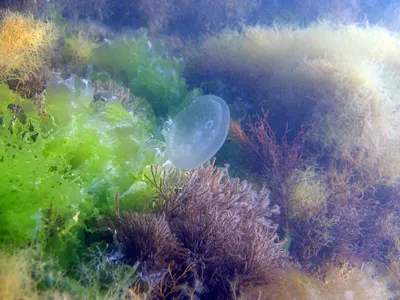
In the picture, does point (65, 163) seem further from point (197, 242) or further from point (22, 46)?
point (22, 46)

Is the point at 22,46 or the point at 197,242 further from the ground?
the point at 22,46

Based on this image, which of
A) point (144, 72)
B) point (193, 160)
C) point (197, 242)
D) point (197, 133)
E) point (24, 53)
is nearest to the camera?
point (197, 242)

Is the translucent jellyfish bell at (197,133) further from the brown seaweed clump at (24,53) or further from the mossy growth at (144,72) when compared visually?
the brown seaweed clump at (24,53)

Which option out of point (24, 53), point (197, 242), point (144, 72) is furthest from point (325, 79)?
point (24, 53)

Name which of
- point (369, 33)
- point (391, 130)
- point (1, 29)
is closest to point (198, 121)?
point (1, 29)

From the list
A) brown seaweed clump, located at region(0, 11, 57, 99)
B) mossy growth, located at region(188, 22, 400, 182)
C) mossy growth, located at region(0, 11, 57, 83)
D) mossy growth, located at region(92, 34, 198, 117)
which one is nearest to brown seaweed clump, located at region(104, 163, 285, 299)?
brown seaweed clump, located at region(0, 11, 57, 99)

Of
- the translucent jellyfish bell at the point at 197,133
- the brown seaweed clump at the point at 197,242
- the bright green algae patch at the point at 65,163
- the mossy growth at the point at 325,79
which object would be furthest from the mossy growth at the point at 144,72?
the brown seaweed clump at the point at 197,242

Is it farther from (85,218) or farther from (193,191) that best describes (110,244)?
(193,191)
